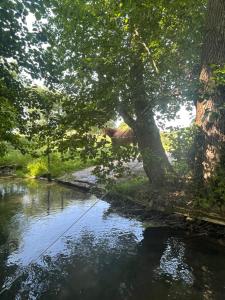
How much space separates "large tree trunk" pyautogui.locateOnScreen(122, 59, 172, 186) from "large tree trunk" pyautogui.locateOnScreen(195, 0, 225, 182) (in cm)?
162

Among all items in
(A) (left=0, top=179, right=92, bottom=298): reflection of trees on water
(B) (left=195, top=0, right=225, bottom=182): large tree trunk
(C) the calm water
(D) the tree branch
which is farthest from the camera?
(D) the tree branch

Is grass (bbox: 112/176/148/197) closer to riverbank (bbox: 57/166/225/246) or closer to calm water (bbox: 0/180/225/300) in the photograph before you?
riverbank (bbox: 57/166/225/246)

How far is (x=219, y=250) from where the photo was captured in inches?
352

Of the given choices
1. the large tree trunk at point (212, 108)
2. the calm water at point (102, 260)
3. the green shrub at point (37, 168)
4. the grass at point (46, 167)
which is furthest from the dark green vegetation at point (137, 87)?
the green shrub at point (37, 168)

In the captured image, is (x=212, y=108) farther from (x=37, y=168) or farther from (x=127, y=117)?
(x=37, y=168)

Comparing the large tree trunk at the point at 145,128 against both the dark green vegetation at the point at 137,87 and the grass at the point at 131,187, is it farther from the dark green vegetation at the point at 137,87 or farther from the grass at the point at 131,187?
the grass at the point at 131,187

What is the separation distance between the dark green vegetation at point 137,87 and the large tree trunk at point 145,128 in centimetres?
4

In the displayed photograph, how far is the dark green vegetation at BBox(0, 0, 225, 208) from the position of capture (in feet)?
34.8

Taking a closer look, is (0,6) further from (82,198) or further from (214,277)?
(82,198)

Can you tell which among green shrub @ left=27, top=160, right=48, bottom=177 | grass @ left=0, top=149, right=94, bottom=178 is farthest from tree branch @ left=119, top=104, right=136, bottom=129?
green shrub @ left=27, top=160, right=48, bottom=177

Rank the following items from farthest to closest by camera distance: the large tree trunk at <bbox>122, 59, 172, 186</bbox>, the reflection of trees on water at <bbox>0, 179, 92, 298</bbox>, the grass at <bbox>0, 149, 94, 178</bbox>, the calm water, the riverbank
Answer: the grass at <bbox>0, 149, 94, 178</bbox> < the large tree trunk at <bbox>122, 59, 172, 186</bbox> < the riverbank < the reflection of trees on water at <bbox>0, 179, 92, 298</bbox> < the calm water

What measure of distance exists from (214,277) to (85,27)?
31.4 feet

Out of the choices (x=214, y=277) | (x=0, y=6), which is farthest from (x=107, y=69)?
(x=214, y=277)

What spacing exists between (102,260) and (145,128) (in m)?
6.24
